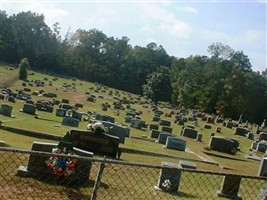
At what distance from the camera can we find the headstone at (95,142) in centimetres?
1731

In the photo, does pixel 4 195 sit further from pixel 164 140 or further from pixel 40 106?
pixel 40 106

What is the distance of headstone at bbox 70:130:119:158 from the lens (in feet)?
56.8

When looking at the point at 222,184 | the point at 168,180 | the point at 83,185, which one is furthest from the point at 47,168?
the point at 222,184

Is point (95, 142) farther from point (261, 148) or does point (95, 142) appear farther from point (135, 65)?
point (135, 65)

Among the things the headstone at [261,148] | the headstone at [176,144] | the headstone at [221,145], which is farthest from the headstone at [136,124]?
the headstone at [176,144]

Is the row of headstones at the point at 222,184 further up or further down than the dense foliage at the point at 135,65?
further down

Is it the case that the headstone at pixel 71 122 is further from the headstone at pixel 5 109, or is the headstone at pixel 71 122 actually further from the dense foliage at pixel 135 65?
the dense foliage at pixel 135 65

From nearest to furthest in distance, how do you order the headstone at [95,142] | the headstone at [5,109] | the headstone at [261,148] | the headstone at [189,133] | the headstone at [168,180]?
the headstone at [168,180] → the headstone at [95,142] → the headstone at [5,109] → the headstone at [261,148] → the headstone at [189,133]

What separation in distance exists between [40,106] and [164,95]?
1313 inches

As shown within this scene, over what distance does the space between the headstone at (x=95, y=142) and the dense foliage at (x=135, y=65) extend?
64.1m

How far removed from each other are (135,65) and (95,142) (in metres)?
98.7

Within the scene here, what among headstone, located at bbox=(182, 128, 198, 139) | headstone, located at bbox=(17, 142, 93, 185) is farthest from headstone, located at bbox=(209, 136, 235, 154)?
headstone, located at bbox=(17, 142, 93, 185)

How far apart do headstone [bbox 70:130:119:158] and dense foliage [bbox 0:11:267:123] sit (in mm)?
64121

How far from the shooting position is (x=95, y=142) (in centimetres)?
1742
